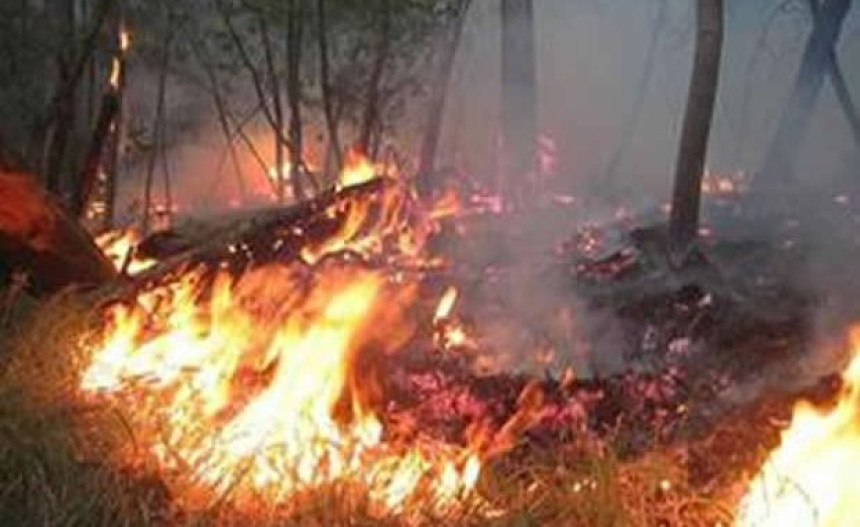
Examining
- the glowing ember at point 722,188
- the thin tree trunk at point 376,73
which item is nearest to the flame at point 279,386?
the thin tree trunk at point 376,73

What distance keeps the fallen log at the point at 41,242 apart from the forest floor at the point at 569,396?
458 millimetres

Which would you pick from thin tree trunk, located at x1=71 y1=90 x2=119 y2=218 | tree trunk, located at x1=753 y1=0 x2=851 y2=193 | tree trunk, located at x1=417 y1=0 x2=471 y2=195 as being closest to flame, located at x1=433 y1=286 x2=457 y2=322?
thin tree trunk, located at x1=71 y1=90 x2=119 y2=218

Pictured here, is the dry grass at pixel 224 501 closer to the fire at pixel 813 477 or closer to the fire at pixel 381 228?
the fire at pixel 813 477

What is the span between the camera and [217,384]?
26.0ft

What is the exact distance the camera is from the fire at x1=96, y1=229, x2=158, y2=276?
34.8ft

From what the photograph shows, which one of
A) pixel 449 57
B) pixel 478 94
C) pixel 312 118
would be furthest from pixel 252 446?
pixel 478 94

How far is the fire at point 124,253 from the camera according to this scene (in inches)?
417

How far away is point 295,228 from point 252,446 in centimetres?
285

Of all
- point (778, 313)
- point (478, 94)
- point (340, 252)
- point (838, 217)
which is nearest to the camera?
point (340, 252)

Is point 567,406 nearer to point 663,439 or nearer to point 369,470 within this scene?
point 663,439

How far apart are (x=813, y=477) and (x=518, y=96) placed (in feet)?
47.1

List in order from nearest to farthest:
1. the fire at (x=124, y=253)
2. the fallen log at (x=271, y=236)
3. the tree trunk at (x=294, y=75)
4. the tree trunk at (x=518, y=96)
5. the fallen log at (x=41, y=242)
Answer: the fallen log at (x=271, y=236), the fallen log at (x=41, y=242), the fire at (x=124, y=253), the tree trunk at (x=294, y=75), the tree trunk at (x=518, y=96)

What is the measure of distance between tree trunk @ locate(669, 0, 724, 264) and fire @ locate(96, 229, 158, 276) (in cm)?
565

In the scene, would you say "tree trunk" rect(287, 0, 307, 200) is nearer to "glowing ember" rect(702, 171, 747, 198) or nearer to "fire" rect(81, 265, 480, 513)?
"glowing ember" rect(702, 171, 747, 198)
